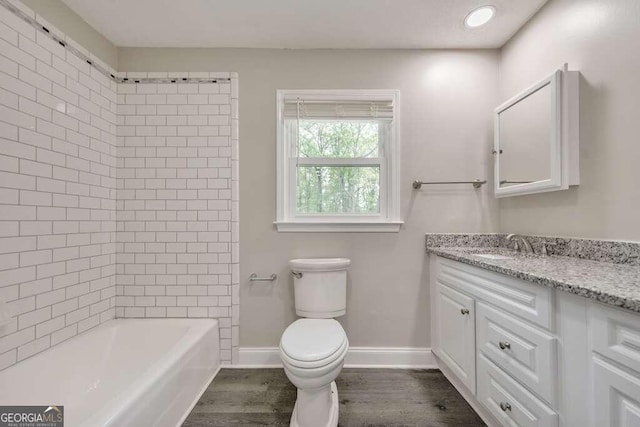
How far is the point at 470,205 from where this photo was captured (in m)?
1.92

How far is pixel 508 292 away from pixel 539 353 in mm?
233

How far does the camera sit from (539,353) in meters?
0.99

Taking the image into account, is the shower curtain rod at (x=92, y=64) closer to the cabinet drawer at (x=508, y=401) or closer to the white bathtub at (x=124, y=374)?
the white bathtub at (x=124, y=374)

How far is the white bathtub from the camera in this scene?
3.64 feet

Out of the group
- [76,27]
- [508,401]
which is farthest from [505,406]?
[76,27]

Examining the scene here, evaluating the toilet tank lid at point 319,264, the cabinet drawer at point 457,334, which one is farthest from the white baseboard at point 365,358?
the toilet tank lid at point 319,264

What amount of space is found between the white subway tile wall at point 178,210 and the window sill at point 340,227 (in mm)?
373

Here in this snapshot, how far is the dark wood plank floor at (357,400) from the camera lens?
1419mm

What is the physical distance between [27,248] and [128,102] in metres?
1.11

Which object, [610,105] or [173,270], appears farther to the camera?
[173,270]

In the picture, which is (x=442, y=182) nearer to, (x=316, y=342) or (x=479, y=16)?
(x=479, y=16)

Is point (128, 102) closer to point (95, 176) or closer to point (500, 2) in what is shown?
point (95, 176)

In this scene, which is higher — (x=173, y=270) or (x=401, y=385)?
(x=173, y=270)

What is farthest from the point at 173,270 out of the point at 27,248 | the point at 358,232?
the point at 358,232
